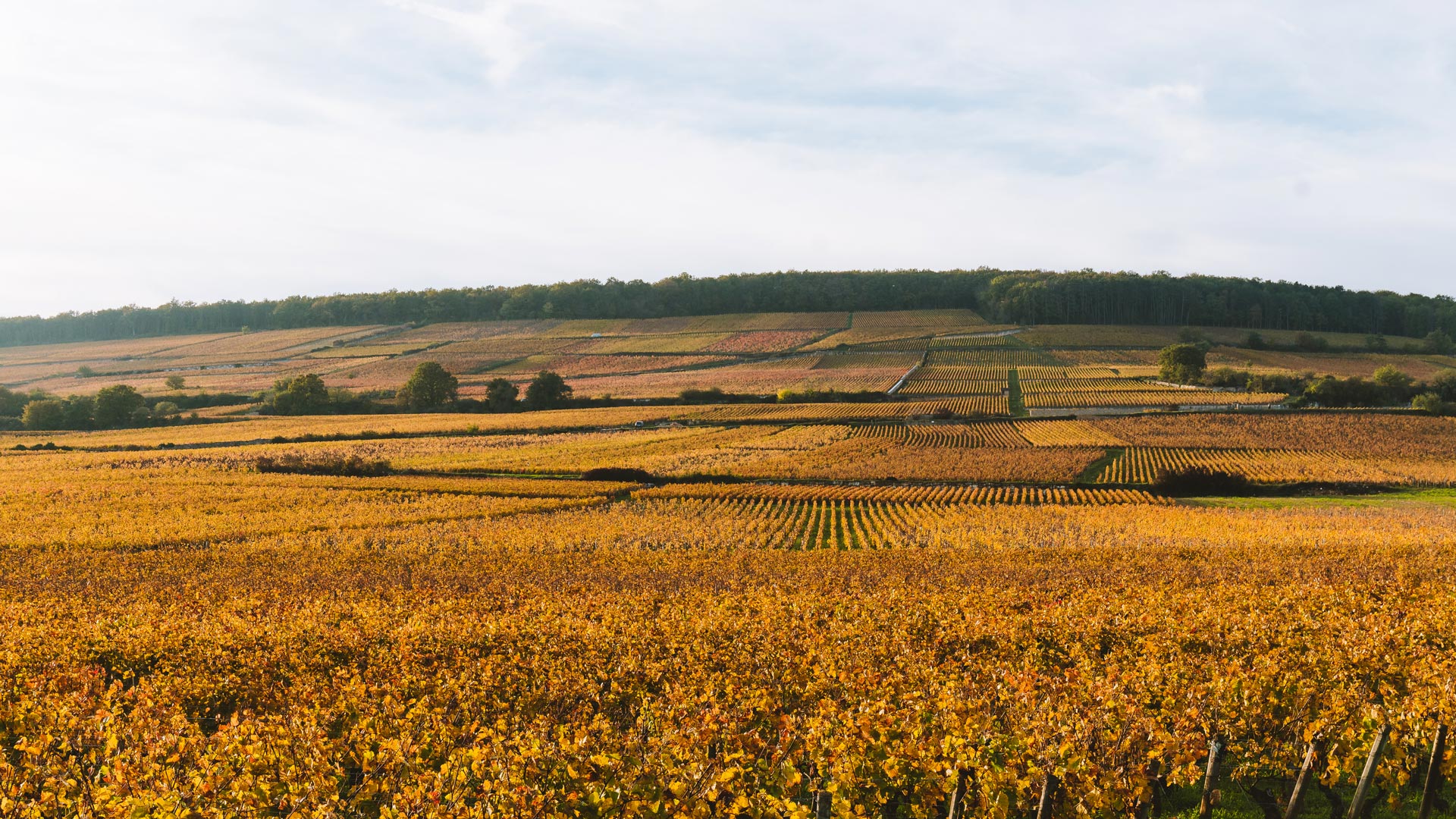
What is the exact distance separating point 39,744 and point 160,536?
1306 inches

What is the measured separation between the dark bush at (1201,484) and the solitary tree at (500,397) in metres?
71.7

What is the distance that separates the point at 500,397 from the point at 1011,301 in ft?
352

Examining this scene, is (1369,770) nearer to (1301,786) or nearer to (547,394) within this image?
(1301,786)

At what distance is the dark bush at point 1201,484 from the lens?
50.9 metres

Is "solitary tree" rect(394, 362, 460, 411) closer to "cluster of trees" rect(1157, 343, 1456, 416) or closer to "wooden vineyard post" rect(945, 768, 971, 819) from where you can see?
"cluster of trees" rect(1157, 343, 1456, 416)

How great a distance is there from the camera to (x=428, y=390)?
10662 centimetres

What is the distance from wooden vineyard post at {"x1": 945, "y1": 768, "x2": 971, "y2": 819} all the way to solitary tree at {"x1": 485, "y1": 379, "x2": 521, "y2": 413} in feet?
317

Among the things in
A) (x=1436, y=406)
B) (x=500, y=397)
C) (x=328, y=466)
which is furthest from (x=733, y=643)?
(x=1436, y=406)

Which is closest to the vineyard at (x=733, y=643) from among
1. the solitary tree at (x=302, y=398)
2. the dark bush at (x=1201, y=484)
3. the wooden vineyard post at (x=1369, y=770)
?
the wooden vineyard post at (x=1369, y=770)

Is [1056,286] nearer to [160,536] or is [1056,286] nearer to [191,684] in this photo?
[160,536]

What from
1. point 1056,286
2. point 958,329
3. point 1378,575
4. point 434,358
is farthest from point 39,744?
point 1056,286

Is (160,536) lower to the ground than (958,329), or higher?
lower

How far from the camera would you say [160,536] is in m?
36.7

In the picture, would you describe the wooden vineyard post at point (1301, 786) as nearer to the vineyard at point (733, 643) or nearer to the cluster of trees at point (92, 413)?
the vineyard at point (733, 643)
